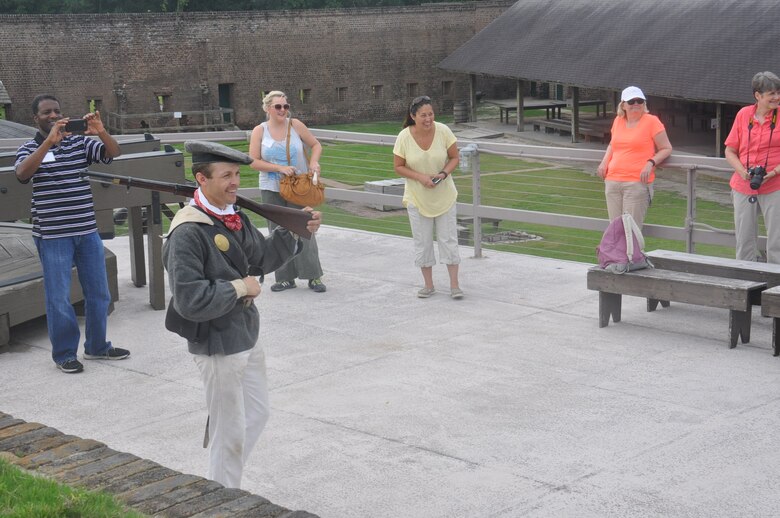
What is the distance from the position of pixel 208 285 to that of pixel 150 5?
54.6 metres

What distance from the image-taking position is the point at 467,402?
678 centimetres

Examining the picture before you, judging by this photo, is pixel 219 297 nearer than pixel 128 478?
No

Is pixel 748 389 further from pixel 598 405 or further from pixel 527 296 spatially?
pixel 527 296

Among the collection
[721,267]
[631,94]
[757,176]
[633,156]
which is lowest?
[721,267]

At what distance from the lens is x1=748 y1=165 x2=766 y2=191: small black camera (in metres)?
8.11

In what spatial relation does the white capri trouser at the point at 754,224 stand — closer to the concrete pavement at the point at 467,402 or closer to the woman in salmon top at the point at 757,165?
the woman in salmon top at the point at 757,165

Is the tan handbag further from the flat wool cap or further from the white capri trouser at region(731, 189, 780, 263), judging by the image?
the flat wool cap

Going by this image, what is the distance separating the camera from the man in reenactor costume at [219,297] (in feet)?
15.5

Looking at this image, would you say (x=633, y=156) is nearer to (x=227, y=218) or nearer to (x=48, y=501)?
(x=227, y=218)

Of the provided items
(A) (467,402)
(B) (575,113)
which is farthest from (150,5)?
(A) (467,402)

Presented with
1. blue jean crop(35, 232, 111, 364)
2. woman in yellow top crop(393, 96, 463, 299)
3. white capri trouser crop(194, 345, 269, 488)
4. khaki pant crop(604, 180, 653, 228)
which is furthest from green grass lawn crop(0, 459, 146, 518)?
khaki pant crop(604, 180, 653, 228)

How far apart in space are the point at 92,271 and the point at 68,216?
0.45 meters

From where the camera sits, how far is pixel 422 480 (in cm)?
557

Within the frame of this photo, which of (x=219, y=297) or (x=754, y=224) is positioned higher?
(x=219, y=297)
